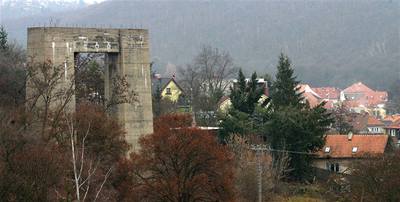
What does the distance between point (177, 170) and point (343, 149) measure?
21.1 metres

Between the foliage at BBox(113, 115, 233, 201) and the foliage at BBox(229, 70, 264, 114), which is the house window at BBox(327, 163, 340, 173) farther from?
the foliage at BBox(113, 115, 233, 201)

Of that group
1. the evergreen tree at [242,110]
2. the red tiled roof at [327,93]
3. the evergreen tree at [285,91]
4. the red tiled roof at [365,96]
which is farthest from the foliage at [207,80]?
the red tiled roof at [327,93]

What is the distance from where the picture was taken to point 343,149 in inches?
1859

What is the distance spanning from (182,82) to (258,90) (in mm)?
Result: 32132

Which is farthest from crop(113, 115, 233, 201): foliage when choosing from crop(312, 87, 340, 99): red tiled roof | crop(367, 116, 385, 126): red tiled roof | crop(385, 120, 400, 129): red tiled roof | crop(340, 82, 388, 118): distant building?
crop(312, 87, 340, 99): red tiled roof

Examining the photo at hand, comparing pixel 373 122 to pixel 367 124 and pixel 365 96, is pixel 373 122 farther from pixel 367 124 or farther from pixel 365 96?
pixel 365 96

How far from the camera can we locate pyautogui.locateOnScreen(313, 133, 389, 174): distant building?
46562 millimetres

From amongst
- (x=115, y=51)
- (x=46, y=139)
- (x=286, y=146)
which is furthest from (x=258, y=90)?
(x=46, y=139)

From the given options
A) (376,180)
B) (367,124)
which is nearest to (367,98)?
(367,124)

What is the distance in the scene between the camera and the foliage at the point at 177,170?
28.1 metres

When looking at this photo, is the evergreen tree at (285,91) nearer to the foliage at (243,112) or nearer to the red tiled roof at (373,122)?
the foliage at (243,112)

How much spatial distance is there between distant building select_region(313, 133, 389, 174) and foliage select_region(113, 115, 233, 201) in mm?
18423

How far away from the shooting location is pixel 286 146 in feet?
146

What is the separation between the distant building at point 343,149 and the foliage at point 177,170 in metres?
18.4
